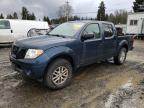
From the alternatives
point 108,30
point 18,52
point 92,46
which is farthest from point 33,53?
point 108,30

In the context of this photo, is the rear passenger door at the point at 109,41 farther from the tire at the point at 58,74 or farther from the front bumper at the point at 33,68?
the front bumper at the point at 33,68

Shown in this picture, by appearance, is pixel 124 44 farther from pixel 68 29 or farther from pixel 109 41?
pixel 68 29

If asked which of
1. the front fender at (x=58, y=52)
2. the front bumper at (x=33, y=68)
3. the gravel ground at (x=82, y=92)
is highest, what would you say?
the front fender at (x=58, y=52)

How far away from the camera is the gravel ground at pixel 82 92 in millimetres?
4297

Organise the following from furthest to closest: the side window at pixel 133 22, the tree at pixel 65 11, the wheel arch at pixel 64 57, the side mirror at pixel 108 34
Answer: the tree at pixel 65 11, the side window at pixel 133 22, the side mirror at pixel 108 34, the wheel arch at pixel 64 57

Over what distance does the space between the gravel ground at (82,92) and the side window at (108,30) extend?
1.32 m

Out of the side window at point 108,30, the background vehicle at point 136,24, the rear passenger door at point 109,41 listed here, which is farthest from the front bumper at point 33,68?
the background vehicle at point 136,24

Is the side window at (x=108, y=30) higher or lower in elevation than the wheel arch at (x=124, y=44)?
higher

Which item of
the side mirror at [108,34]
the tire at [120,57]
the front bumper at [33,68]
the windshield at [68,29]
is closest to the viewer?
the front bumper at [33,68]

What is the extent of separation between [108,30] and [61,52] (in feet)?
8.91

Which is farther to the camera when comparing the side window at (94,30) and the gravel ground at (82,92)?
the side window at (94,30)

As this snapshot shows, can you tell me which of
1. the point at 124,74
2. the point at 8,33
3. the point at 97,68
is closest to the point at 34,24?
the point at 8,33

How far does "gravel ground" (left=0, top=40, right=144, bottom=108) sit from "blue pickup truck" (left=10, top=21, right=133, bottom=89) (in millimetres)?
408

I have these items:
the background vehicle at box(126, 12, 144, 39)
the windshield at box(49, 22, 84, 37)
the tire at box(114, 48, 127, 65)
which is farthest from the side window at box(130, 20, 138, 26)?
the windshield at box(49, 22, 84, 37)
